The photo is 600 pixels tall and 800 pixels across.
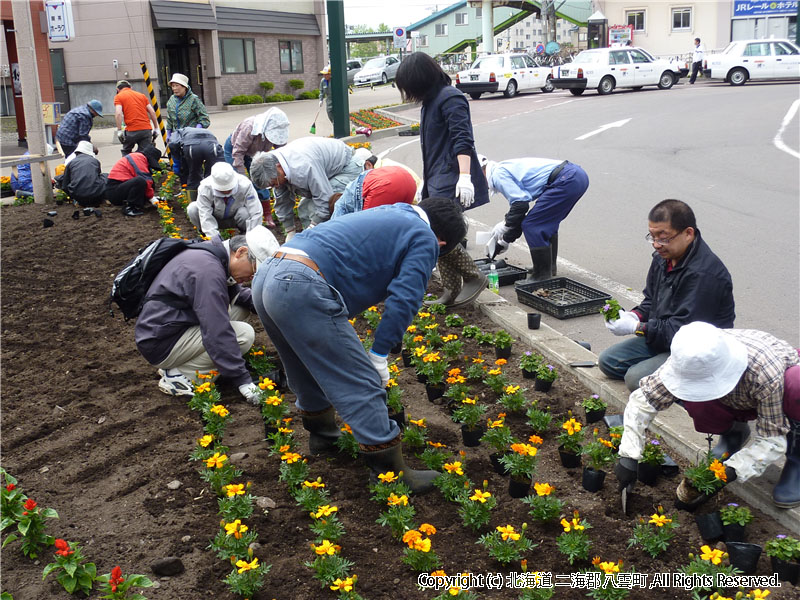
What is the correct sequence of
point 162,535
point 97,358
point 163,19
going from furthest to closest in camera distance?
point 163,19 < point 97,358 < point 162,535

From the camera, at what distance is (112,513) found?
3.55 metres

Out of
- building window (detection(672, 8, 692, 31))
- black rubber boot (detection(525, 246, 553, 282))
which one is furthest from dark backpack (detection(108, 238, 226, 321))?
building window (detection(672, 8, 692, 31))

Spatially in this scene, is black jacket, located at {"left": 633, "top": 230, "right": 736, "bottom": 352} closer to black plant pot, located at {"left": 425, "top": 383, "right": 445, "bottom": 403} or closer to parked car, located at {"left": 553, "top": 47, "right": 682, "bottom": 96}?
black plant pot, located at {"left": 425, "top": 383, "right": 445, "bottom": 403}

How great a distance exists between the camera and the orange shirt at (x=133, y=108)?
1254 cm

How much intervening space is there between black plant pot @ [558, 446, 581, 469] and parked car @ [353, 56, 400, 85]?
134 feet

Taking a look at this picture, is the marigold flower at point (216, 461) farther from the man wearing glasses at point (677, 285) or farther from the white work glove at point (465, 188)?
the white work glove at point (465, 188)

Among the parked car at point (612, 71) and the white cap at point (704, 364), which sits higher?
the parked car at point (612, 71)

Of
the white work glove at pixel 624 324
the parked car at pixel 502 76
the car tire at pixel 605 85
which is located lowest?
the white work glove at pixel 624 324

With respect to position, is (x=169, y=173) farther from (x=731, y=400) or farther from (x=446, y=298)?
(x=731, y=400)

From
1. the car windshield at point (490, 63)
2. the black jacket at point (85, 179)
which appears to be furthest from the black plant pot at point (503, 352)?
the car windshield at point (490, 63)

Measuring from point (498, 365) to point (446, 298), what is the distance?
1.45m

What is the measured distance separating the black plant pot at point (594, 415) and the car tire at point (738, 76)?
2772cm

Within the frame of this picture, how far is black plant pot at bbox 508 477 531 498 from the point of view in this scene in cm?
355

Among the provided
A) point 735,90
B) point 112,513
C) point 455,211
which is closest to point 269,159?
point 455,211
